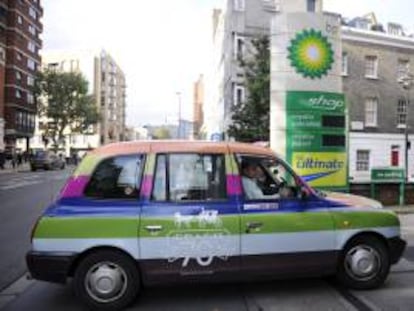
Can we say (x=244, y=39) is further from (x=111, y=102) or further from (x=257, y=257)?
(x=111, y=102)

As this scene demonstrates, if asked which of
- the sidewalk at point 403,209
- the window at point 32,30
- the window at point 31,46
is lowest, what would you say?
the sidewalk at point 403,209

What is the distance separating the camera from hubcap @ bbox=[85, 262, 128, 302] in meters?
6.70

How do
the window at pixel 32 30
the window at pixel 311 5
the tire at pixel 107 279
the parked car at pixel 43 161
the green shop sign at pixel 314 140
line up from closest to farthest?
the tire at pixel 107 279 < the green shop sign at pixel 314 140 < the window at pixel 311 5 < the parked car at pixel 43 161 < the window at pixel 32 30

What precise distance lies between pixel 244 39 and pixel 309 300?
3998 centimetres

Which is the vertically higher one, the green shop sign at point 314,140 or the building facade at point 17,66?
the building facade at point 17,66

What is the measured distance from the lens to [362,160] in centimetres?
3919

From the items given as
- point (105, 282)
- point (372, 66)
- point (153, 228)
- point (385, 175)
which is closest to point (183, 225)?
point (153, 228)

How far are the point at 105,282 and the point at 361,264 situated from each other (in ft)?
9.88

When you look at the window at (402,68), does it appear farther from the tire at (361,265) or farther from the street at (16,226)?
the tire at (361,265)

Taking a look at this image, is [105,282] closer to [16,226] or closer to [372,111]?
[16,226]

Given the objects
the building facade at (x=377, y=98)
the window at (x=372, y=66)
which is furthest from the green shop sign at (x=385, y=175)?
the window at (x=372, y=66)

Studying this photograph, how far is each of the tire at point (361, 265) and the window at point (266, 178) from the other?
1.01 metres

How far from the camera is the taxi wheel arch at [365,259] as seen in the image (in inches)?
291

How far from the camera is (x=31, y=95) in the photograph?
264 feet
